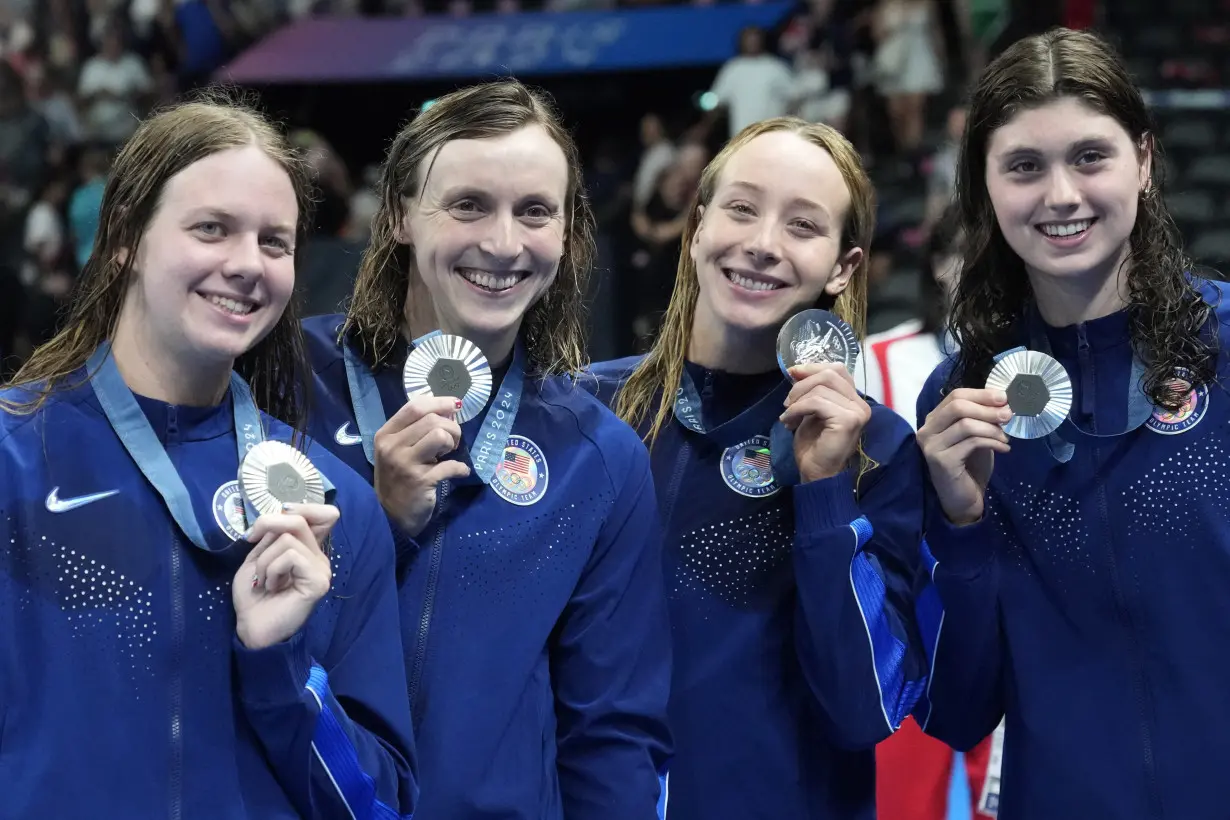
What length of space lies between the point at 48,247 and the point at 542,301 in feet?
Result: 30.3

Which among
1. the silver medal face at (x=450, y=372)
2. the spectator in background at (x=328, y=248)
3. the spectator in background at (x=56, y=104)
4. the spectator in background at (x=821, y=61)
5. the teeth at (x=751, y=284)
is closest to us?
the silver medal face at (x=450, y=372)

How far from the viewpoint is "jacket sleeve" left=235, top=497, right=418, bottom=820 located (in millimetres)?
1960

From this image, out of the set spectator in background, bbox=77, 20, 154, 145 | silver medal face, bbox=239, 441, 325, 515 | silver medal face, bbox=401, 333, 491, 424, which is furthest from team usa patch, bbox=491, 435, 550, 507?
spectator in background, bbox=77, 20, 154, 145

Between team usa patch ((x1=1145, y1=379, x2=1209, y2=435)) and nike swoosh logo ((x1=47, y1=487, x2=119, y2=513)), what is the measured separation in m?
1.58

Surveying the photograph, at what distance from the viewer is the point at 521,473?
2.44 meters

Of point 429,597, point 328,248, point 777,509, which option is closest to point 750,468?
point 777,509

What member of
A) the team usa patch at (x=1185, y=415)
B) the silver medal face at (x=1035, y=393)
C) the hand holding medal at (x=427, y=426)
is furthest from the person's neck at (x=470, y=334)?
the team usa patch at (x=1185, y=415)

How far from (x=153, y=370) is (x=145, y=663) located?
0.39m

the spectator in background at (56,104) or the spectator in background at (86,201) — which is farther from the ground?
the spectator in background at (56,104)

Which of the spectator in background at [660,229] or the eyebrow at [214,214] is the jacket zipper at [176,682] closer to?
the eyebrow at [214,214]

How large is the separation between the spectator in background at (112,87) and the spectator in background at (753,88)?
5.13m

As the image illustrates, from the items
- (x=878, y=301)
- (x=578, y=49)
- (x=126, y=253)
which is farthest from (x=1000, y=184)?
Answer: (x=578, y=49)

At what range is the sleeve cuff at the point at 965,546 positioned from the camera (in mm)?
2508

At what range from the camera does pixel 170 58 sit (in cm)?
1347
